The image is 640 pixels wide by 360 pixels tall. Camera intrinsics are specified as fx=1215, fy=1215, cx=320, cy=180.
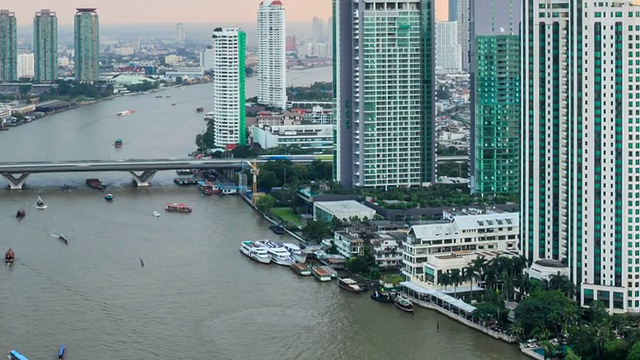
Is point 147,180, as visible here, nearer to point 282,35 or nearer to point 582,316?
point 582,316

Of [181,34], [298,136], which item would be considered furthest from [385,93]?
[181,34]

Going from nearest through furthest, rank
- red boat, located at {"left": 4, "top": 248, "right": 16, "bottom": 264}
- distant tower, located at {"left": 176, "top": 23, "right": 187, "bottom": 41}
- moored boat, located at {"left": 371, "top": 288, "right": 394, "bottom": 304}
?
moored boat, located at {"left": 371, "top": 288, "right": 394, "bottom": 304}
red boat, located at {"left": 4, "top": 248, "right": 16, "bottom": 264}
distant tower, located at {"left": 176, "top": 23, "right": 187, "bottom": 41}

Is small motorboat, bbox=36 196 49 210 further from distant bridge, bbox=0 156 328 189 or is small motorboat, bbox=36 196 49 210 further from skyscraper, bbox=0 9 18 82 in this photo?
skyscraper, bbox=0 9 18 82

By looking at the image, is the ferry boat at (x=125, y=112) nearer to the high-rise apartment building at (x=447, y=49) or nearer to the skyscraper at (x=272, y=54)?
the skyscraper at (x=272, y=54)

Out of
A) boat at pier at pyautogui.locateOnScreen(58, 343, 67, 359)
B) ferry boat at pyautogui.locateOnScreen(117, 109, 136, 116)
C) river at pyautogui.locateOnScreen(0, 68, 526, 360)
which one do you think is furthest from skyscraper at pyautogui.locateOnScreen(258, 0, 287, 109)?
boat at pier at pyautogui.locateOnScreen(58, 343, 67, 359)

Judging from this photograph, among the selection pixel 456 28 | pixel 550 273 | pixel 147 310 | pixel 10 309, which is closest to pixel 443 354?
pixel 550 273
